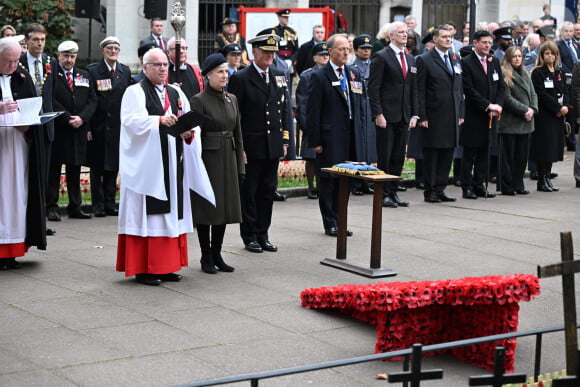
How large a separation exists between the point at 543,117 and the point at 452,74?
228 centimetres

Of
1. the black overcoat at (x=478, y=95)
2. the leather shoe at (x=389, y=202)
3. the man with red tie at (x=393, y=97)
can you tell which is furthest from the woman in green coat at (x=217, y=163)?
the black overcoat at (x=478, y=95)

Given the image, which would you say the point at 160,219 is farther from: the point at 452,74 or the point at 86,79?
the point at 452,74

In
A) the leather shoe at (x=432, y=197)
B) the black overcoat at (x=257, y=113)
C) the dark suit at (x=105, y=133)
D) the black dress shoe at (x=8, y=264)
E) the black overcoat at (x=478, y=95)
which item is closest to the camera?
the black dress shoe at (x=8, y=264)

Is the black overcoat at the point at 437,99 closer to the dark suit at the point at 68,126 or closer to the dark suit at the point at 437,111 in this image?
the dark suit at the point at 437,111

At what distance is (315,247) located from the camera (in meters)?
11.2

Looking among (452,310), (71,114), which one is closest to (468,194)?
(71,114)

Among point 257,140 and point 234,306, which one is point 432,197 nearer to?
point 257,140

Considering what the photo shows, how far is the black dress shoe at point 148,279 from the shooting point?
9281 millimetres

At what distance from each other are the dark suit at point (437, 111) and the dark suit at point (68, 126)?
4326 mm

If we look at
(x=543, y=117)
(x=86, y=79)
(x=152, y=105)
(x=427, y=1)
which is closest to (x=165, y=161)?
(x=152, y=105)

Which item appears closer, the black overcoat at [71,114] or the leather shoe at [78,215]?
the black overcoat at [71,114]

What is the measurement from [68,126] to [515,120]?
6.34 metres

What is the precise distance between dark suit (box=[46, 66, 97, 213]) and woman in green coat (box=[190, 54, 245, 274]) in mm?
3390

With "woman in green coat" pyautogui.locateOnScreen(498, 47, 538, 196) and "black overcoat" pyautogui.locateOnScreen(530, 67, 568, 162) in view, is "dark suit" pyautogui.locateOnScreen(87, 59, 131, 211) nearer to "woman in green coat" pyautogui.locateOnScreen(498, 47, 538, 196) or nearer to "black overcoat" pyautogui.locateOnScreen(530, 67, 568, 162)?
"woman in green coat" pyautogui.locateOnScreen(498, 47, 538, 196)
